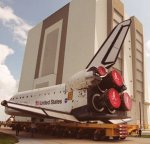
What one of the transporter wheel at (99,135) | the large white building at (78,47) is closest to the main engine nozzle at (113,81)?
the transporter wheel at (99,135)

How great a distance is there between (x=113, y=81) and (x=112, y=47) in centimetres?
250

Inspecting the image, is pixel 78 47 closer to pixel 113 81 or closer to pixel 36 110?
pixel 113 81

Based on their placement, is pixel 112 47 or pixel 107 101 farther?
pixel 112 47

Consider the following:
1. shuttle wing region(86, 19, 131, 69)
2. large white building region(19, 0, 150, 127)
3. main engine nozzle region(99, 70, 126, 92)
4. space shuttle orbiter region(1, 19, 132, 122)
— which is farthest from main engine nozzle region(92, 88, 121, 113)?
large white building region(19, 0, 150, 127)

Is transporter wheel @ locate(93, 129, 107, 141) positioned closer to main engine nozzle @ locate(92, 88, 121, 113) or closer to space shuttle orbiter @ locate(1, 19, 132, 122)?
space shuttle orbiter @ locate(1, 19, 132, 122)

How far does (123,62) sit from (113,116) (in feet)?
86.0

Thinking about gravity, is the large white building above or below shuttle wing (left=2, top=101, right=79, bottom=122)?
above

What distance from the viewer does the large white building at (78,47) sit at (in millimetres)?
36312

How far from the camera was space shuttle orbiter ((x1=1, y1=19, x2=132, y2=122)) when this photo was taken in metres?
14.2

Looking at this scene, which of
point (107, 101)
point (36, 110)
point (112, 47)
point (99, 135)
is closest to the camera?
point (107, 101)

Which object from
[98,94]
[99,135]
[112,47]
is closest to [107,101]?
[98,94]

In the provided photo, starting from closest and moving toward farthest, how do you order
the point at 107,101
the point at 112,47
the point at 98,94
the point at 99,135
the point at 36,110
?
1. the point at 107,101
2. the point at 99,135
3. the point at 36,110
4. the point at 98,94
5. the point at 112,47

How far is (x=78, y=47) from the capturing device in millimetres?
36812

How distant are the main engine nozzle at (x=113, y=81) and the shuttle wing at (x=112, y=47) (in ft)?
3.16
